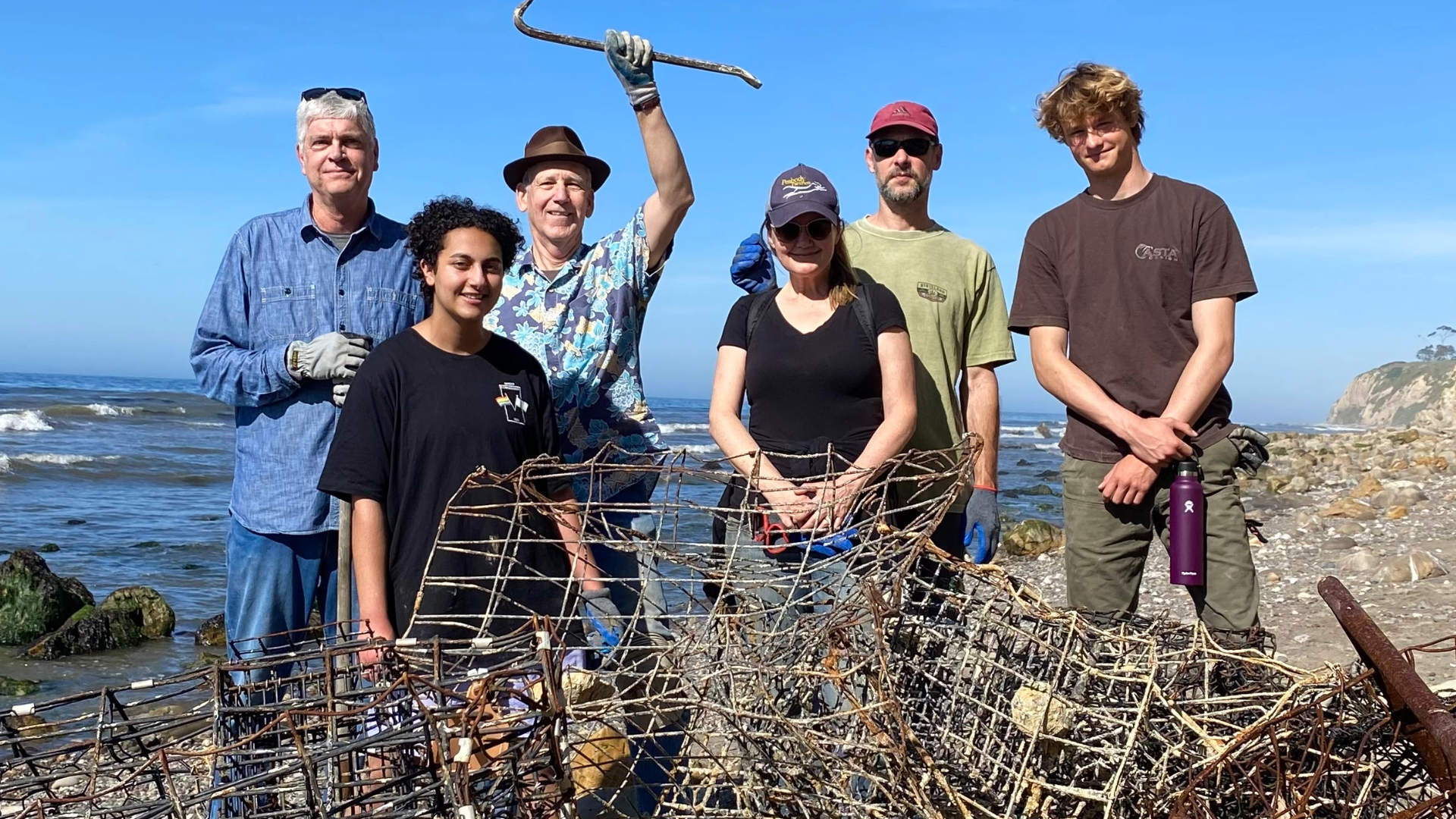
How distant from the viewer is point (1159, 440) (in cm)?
383

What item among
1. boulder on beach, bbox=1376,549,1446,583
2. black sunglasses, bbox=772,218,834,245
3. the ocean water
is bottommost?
the ocean water

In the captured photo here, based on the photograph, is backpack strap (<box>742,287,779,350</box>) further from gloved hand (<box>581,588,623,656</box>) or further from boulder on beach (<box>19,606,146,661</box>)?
boulder on beach (<box>19,606,146,661</box>)

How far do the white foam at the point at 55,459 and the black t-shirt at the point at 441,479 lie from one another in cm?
2101

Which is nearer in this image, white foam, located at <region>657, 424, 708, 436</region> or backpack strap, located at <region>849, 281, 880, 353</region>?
backpack strap, located at <region>849, 281, 880, 353</region>

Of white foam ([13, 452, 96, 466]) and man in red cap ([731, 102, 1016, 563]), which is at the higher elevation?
man in red cap ([731, 102, 1016, 563])

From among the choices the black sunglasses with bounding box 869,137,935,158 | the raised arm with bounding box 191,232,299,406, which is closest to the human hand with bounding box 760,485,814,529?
the black sunglasses with bounding box 869,137,935,158

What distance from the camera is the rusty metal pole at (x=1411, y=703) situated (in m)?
2.18

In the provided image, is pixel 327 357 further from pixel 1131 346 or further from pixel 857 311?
pixel 1131 346

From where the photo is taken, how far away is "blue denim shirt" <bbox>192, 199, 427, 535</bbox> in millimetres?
3840

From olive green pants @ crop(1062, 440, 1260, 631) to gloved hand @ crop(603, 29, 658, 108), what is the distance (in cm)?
197

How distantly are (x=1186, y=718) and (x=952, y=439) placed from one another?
1.82 m

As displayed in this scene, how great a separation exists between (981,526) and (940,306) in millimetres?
838

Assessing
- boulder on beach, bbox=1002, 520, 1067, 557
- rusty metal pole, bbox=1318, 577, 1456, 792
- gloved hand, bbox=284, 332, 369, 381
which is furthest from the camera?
boulder on beach, bbox=1002, 520, 1067, 557

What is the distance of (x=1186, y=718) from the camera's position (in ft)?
8.70
